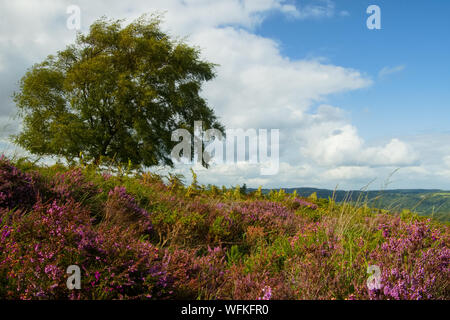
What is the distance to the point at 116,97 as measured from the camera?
68.1 ft

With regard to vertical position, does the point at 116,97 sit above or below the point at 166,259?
above

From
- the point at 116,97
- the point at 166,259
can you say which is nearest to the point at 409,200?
the point at 166,259

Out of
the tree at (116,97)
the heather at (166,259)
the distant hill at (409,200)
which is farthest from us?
the tree at (116,97)

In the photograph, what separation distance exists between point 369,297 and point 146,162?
2019 centimetres

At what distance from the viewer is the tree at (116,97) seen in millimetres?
20656

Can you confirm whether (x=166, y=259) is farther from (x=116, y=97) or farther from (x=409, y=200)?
(x=116, y=97)

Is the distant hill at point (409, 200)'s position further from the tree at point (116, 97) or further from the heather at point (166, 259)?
the tree at point (116, 97)

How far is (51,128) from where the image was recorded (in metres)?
20.8

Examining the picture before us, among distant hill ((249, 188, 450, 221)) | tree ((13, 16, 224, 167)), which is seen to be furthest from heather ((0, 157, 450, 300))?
tree ((13, 16, 224, 167))

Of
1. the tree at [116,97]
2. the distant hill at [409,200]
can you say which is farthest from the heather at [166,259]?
the tree at [116,97]

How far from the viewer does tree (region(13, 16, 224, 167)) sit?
67.8 feet

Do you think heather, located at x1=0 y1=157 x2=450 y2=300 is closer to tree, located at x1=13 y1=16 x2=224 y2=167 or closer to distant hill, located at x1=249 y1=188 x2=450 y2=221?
distant hill, located at x1=249 y1=188 x2=450 y2=221
